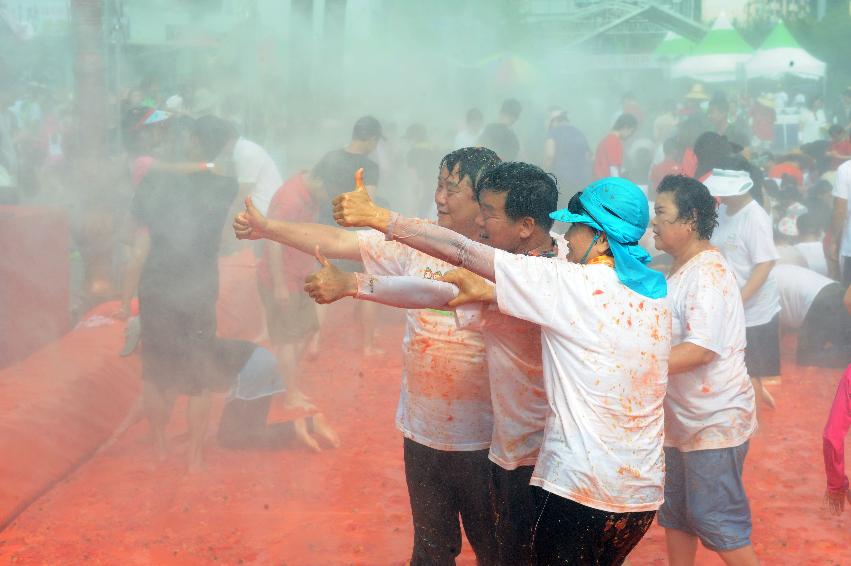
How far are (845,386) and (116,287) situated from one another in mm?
6415

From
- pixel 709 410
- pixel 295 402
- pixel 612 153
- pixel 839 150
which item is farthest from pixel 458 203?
pixel 839 150

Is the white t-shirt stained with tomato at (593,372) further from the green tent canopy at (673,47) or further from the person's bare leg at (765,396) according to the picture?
the green tent canopy at (673,47)

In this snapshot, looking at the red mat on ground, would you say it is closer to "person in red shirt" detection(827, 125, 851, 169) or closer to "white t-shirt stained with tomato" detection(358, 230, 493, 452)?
"white t-shirt stained with tomato" detection(358, 230, 493, 452)

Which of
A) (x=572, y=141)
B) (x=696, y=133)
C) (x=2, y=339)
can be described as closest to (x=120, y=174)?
(x=2, y=339)

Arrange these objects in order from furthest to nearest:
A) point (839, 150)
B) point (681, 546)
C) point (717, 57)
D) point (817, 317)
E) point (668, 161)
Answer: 1. point (717, 57)
2. point (839, 150)
3. point (668, 161)
4. point (817, 317)
5. point (681, 546)

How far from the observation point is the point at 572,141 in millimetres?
11070

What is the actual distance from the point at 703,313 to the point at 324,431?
2.94 metres

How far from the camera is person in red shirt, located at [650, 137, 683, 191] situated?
9930mm

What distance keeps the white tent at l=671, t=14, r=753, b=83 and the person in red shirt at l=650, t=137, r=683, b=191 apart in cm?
1116

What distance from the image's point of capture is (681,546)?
3.53 meters

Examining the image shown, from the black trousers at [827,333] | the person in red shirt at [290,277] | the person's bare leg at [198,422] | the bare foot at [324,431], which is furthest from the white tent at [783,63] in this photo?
the person's bare leg at [198,422]

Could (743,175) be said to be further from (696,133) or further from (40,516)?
(696,133)

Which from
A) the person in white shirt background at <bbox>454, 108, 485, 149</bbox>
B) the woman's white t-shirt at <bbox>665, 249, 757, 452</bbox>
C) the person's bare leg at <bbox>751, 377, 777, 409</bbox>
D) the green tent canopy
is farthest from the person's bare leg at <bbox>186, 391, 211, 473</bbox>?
the green tent canopy

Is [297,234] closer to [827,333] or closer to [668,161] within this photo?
[827,333]
